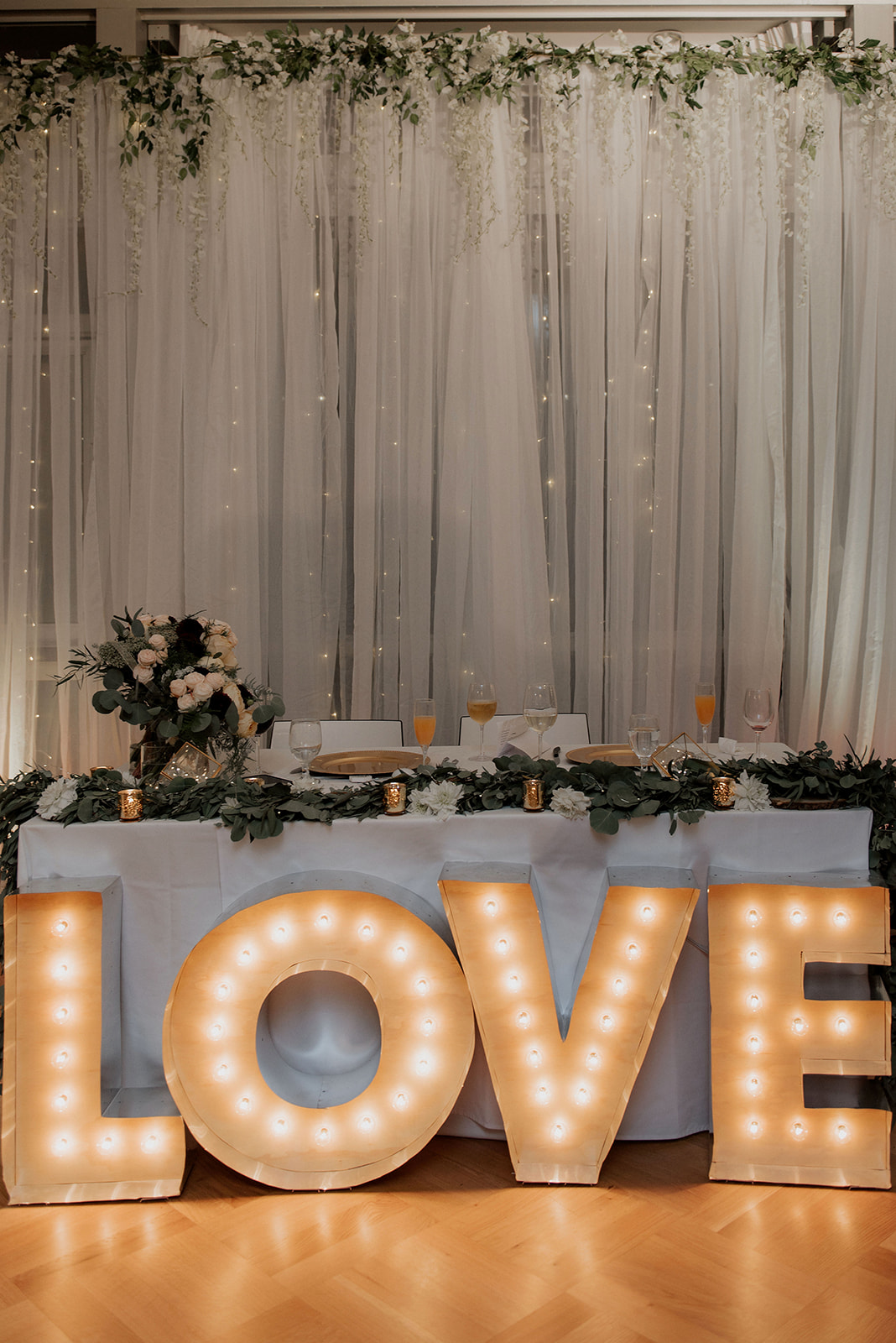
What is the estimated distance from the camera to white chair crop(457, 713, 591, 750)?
9.34 feet

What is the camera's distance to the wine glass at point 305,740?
2031 millimetres

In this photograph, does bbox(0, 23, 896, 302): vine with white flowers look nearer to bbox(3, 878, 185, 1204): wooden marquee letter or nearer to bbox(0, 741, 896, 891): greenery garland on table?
bbox(0, 741, 896, 891): greenery garland on table

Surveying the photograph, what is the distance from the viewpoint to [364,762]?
2.32m

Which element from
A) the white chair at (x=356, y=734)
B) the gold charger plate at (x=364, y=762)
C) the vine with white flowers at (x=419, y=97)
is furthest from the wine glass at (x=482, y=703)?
the vine with white flowers at (x=419, y=97)

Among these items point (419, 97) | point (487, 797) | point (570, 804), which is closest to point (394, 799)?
point (487, 797)

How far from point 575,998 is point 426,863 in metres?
0.39

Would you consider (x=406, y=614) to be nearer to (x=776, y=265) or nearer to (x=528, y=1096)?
(x=776, y=265)

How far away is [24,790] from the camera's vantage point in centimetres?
202

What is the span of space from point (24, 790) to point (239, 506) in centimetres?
203

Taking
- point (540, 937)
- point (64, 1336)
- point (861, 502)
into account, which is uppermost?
point (861, 502)

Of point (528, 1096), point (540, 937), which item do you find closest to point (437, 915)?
point (540, 937)

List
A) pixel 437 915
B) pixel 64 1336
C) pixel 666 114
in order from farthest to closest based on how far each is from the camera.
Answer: pixel 666 114
pixel 437 915
pixel 64 1336

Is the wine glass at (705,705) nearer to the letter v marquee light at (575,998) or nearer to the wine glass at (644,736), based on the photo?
the wine glass at (644,736)

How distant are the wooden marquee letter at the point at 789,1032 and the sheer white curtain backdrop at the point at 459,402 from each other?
1.96 metres
